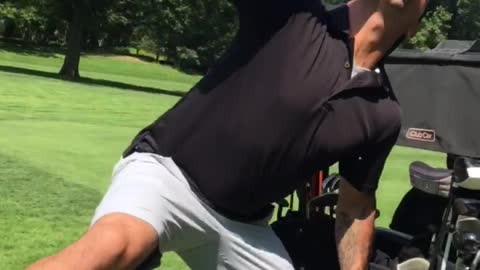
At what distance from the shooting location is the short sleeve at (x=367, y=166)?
2.95 m

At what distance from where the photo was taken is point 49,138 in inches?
455

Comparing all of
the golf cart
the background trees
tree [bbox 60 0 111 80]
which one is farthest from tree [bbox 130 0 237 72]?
the golf cart

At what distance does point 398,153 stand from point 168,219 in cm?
1324

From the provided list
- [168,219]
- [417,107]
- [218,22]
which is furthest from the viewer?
[218,22]

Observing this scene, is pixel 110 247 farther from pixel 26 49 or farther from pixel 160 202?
pixel 26 49

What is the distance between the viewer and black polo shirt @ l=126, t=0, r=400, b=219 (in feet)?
8.70

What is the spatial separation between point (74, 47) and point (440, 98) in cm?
2890

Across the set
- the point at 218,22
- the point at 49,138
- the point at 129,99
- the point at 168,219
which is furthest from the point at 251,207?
the point at 218,22

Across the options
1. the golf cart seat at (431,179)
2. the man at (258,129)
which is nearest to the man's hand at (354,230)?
the man at (258,129)

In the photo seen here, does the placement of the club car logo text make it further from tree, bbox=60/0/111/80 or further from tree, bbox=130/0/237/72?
tree, bbox=60/0/111/80

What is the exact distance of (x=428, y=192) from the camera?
4273mm

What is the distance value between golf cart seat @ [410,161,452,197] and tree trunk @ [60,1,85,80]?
26.7 m

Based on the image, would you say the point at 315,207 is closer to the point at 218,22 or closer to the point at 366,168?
the point at 366,168

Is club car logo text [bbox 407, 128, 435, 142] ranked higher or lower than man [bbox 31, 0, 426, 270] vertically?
lower
